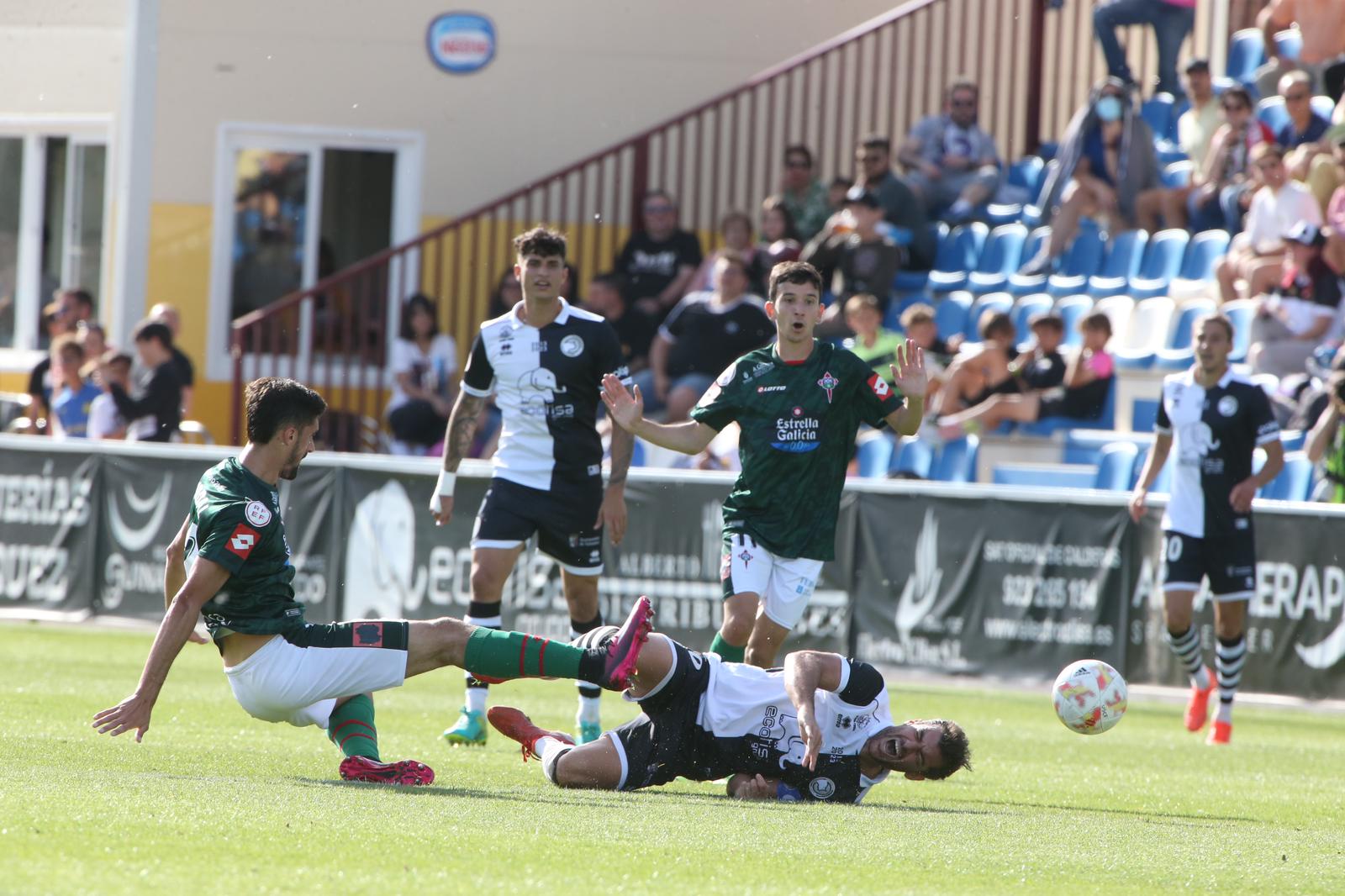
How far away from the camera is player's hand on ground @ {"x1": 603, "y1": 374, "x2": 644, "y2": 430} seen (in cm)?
841

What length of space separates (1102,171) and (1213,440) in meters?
7.63

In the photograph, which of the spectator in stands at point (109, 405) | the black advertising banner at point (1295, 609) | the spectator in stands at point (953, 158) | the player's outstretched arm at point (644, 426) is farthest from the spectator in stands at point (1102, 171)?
the player's outstretched arm at point (644, 426)

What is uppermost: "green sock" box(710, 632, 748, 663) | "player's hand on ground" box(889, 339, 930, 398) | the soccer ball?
"player's hand on ground" box(889, 339, 930, 398)

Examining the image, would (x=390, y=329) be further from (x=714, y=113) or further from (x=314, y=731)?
(x=314, y=731)

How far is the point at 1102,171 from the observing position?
18.7m

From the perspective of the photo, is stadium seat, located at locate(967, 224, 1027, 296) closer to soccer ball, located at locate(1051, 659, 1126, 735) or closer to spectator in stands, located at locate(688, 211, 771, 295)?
spectator in stands, located at locate(688, 211, 771, 295)

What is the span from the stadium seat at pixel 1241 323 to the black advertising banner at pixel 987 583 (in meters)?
2.83

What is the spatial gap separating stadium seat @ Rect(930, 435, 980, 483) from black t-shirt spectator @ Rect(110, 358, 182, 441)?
690cm

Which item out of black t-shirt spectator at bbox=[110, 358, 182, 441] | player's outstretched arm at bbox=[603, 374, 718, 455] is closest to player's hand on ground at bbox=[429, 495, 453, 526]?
player's outstretched arm at bbox=[603, 374, 718, 455]

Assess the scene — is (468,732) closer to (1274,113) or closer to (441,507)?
(441,507)

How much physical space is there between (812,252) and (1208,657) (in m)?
6.33

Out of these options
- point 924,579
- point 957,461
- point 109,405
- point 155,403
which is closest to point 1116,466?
point 957,461

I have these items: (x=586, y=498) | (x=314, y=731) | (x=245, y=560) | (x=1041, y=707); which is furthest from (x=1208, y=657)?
(x=245, y=560)

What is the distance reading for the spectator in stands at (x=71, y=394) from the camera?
1794cm
